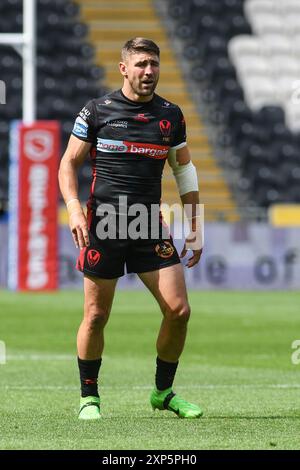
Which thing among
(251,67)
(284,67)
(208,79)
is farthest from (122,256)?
(284,67)

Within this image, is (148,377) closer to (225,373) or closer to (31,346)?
(225,373)

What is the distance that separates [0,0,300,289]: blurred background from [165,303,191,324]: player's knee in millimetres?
15724

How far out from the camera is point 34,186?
21750 millimetres

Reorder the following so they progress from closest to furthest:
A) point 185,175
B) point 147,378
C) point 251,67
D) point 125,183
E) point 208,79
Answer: point 125,183
point 185,175
point 147,378
point 208,79
point 251,67

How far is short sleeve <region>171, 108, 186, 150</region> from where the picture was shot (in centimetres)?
754

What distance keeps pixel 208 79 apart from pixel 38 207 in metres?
9.07

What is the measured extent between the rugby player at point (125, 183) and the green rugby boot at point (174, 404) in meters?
0.01

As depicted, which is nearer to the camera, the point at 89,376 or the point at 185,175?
the point at 89,376

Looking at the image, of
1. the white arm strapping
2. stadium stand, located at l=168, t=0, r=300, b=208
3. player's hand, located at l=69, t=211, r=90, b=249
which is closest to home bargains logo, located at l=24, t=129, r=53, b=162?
stadium stand, located at l=168, t=0, r=300, b=208

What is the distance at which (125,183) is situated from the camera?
7.41m

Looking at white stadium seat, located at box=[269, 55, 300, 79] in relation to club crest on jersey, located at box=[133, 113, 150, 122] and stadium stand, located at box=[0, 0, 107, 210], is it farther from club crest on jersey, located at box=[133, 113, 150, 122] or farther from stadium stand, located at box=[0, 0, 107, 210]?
club crest on jersey, located at box=[133, 113, 150, 122]

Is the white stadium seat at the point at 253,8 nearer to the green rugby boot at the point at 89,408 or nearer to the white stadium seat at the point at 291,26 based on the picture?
the white stadium seat at the point at 291,26

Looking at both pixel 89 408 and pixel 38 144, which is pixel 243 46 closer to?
pixel 38 144
